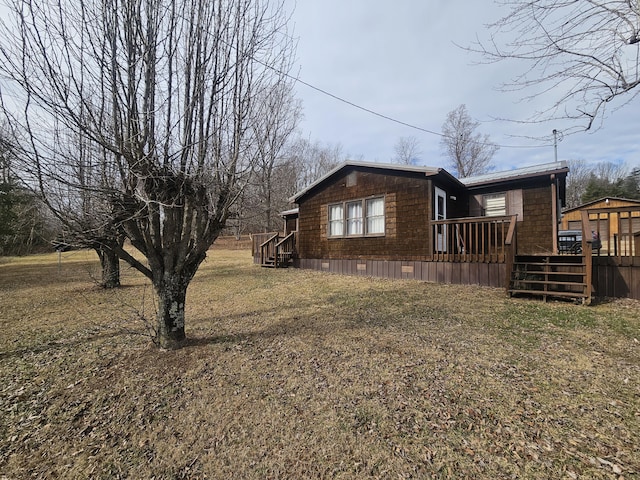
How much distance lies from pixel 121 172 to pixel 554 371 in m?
5.05

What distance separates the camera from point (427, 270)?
8516mm

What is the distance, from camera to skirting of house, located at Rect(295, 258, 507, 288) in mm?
7348

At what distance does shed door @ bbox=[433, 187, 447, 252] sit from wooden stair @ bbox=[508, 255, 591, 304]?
1989 mm

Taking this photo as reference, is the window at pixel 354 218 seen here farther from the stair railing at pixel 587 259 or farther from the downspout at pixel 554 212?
Result: the stair railing at pixel 587 259

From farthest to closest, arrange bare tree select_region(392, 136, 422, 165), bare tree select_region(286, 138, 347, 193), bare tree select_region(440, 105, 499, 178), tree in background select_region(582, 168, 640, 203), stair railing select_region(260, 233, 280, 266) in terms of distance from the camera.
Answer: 1. bare tree select_region(286, 138, 347, 193)
2. bare tree select_region(392, 136, 422, 165)
3. tree in background select_region(582, 168, 640, 203)
4. bare tree select_region(440, 105, 499, 178)
5. stair railing select_region(260, 233, 280, 266)

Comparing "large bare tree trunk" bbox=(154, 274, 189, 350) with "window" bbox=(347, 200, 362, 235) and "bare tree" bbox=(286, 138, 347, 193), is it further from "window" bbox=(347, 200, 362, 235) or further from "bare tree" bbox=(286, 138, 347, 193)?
"bare tree" bbox=(286, 138, 347, 193)

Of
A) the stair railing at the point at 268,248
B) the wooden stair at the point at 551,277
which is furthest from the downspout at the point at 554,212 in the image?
the stair railing at the point at 268,248

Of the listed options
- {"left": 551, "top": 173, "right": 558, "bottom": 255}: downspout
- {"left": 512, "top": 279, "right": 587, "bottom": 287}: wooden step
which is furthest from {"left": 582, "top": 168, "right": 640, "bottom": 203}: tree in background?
{"left": 512, "top": 279, "right": 587, "bottom": 287}: wooden step

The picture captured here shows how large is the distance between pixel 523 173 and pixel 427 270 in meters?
4.45

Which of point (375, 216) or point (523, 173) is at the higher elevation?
point (523, 173)

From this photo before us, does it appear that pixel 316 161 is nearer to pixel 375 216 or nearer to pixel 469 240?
pixel 375 216

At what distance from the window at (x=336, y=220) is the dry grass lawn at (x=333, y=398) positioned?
6.06m

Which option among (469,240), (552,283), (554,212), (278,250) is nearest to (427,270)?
(469,240)

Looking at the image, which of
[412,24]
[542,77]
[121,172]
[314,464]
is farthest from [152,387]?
[412,24]
